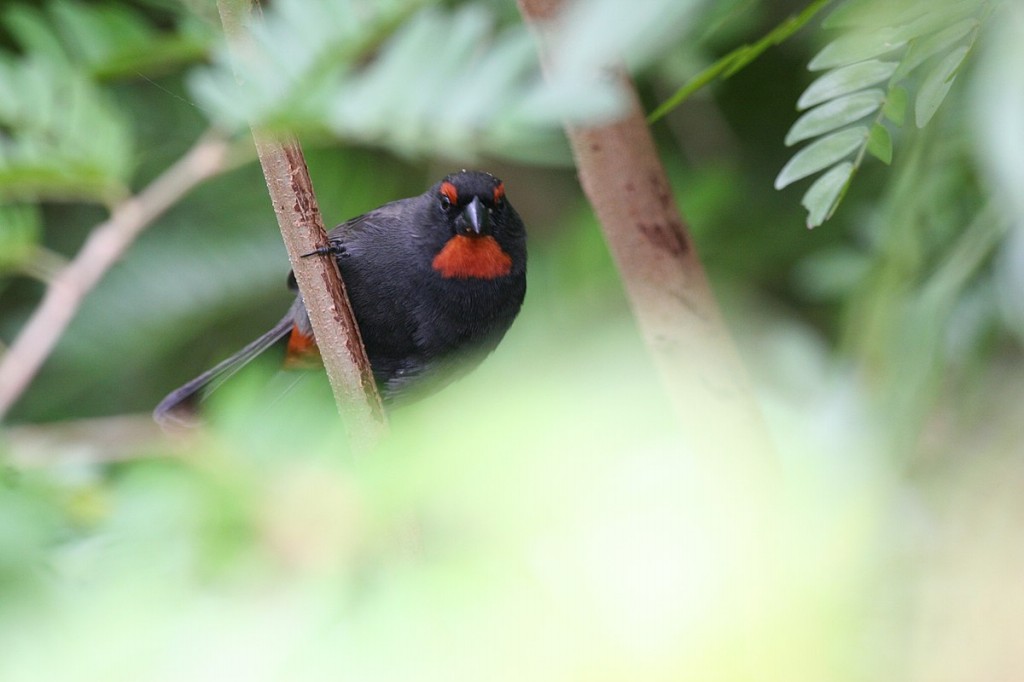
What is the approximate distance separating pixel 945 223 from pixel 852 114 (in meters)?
0.79

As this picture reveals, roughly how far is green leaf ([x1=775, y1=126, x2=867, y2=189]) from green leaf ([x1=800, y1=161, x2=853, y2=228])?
22 mm

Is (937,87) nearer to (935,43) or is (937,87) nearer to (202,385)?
(935,43)

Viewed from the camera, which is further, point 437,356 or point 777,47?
point 777,47

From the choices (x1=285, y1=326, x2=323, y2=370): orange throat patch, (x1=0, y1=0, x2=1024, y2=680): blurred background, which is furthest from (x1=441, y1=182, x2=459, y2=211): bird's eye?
(x1=285, y1=326, x2=323, y2=370): orange throat patch

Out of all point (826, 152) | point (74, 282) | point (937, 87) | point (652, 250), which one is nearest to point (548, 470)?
point (937, 87)

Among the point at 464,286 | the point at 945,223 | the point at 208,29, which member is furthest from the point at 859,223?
the point at 208,29

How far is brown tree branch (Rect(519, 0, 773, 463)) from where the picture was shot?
211cm

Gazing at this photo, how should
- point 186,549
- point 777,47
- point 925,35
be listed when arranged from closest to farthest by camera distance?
point 186,549 → point 925,35 → point 777,47

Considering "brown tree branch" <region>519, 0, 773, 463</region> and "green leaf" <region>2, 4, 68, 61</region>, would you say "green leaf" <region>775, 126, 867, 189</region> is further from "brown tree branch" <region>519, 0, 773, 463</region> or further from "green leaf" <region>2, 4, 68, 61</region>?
"green leaf" <region>2, 4, 68, 61</region>

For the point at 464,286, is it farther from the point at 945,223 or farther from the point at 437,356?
the point at 945,223

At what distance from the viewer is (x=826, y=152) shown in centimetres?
148

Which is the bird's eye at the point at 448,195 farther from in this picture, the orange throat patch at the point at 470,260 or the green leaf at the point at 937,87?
the green leaf at the point at 937,87

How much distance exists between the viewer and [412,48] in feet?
5.51

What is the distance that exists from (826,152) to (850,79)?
0.10 m
